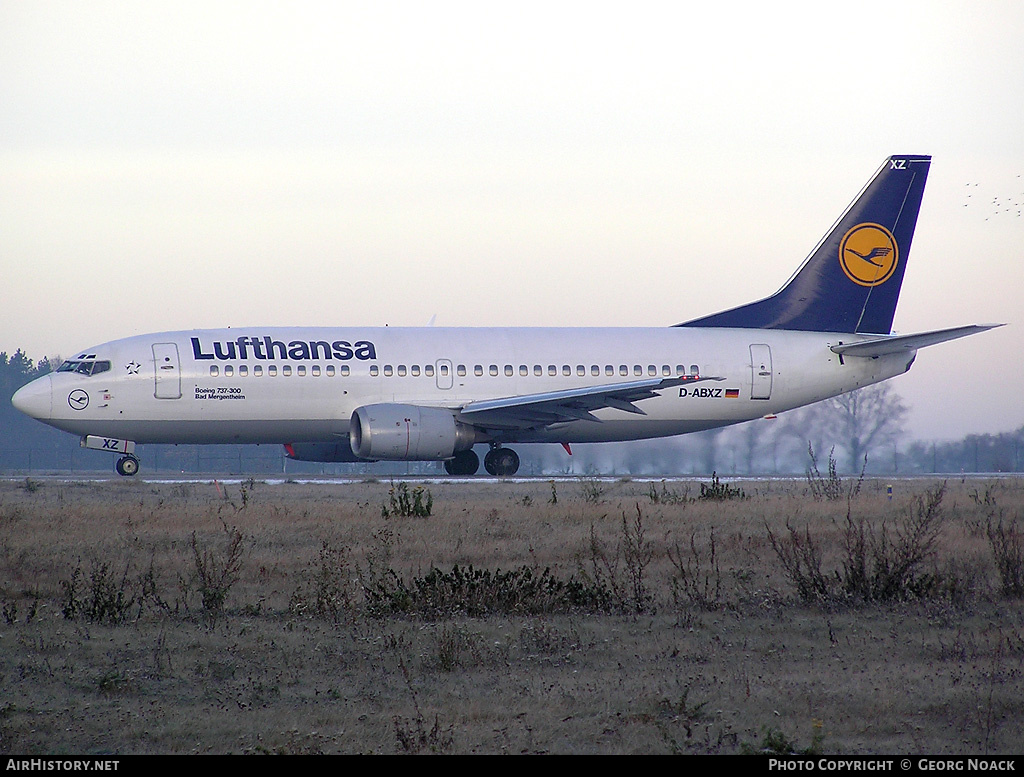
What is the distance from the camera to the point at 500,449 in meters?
32.7

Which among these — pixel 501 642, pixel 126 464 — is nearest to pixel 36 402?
pixel 126 464

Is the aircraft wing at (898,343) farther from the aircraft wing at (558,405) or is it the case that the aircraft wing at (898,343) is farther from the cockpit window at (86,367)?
the cockpit window at (86,367)

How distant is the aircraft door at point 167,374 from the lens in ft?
99.0

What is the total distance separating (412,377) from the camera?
31.7 m

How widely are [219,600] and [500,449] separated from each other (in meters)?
21.1

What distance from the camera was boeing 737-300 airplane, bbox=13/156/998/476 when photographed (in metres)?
30.2

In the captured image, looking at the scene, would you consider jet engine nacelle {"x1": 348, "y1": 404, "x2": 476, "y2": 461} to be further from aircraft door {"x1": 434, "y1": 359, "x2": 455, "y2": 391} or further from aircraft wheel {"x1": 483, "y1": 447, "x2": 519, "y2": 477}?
aircraft wheel {"x1": 483, "y1": 447, "x2": 519, "y2": 477}

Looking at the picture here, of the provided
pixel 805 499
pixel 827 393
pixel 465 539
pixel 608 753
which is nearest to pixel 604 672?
pixel 608 753

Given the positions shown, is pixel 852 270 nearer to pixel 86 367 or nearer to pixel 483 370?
pixel 483 370

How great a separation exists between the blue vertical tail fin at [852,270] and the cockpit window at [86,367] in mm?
17375

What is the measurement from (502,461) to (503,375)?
255cm

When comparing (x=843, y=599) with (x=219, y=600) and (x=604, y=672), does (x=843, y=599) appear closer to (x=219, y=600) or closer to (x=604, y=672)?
(x=604, y=672)

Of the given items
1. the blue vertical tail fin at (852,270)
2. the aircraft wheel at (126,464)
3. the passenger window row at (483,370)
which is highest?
the blue vertical tail fin at (852,270)

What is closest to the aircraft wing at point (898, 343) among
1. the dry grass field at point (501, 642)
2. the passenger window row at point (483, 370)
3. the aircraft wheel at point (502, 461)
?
the passenger window row at point (483, 370)
